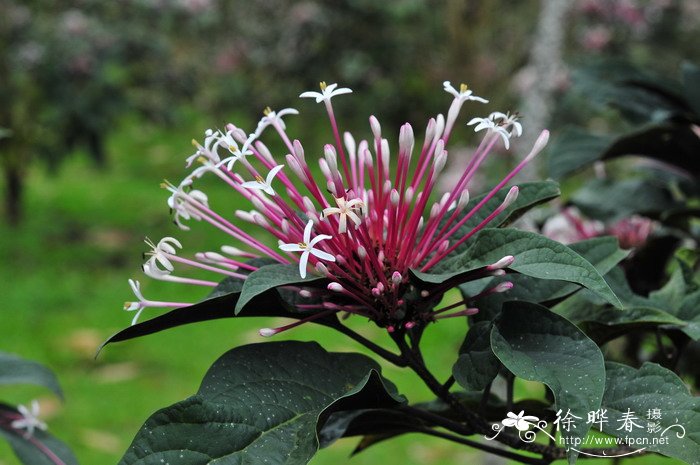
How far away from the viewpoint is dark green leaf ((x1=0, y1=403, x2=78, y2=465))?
99 centimetres

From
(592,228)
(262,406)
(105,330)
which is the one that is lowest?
(105,330)

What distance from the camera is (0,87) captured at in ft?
13.5

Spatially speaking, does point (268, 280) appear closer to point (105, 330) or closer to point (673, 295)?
point (673, 295)

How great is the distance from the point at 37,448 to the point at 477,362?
1.82 feet

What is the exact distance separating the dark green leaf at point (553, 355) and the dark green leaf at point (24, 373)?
0.56 metres

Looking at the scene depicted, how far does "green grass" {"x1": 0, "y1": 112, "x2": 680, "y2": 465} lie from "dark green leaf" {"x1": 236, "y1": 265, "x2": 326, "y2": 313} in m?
1.56

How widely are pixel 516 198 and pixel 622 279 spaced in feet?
0.55

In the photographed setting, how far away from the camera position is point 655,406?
67 centimetres

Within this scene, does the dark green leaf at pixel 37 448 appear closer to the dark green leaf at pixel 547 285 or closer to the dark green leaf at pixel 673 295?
the dark green leaf at pixel 547 285

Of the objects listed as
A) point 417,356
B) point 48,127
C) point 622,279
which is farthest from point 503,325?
point 48,127

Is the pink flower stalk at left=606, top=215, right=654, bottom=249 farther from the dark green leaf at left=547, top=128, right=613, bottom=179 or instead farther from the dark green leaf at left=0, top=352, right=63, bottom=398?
the dark green leaf at left=0, top=352, right=63, bottom=398

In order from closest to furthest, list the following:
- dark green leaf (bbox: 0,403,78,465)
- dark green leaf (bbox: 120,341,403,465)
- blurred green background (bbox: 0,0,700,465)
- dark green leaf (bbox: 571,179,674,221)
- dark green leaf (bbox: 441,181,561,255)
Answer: dark green leaf (bbox: 120,341,403,465), dark green leaf (bbox: 441,181,561,255), dark green leaf (bbox: 0,403,78,465), dark green leaf (bbox: 571,179,674,221), blurred green background (bbox: 0,0,700,465)

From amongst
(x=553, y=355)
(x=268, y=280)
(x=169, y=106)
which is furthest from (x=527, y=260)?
(x=169, y=106)

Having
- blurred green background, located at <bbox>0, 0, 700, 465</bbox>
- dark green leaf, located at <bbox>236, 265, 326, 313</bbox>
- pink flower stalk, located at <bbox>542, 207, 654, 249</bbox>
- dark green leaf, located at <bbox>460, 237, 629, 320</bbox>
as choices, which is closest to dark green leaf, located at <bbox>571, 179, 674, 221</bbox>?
pink flower stalk, located at <bbox>542, 207, 654, 249</bbox>
